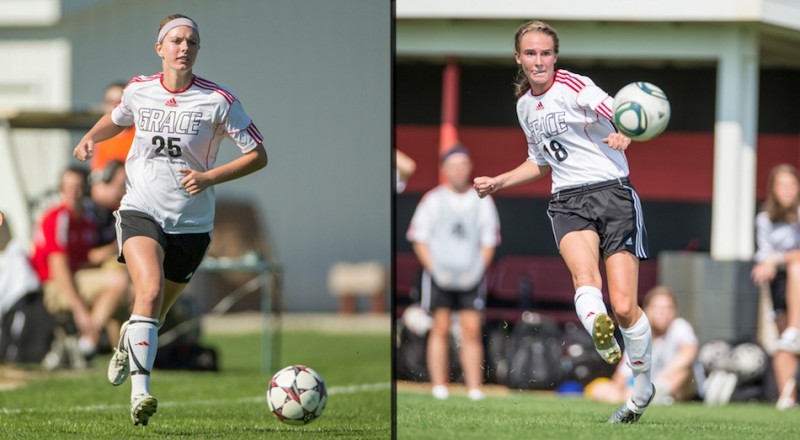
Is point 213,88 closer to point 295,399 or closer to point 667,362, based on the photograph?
point 295,399

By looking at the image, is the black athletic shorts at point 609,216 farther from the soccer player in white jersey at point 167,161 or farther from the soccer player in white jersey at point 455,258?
the soccer player in white jersey at point 455,258

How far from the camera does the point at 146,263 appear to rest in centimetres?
720

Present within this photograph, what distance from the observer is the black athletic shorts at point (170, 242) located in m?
7.35

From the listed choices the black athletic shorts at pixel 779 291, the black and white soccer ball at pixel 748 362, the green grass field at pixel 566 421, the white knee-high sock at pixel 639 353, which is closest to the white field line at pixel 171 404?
the green grass field at pixel 566 421

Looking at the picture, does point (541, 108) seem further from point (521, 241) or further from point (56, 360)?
point (521, 241)

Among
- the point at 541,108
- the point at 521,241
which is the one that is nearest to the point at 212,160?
the point at 541,108

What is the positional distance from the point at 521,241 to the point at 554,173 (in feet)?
Answer: 36.0

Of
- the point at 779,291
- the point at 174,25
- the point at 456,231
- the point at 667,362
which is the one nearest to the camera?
the point at 174,25

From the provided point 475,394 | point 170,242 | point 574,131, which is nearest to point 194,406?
point 170,242

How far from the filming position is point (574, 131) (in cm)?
737

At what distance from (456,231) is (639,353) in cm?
549

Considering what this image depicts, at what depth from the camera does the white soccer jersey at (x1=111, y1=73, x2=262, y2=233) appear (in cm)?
732

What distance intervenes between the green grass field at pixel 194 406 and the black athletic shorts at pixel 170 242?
847 millimetres

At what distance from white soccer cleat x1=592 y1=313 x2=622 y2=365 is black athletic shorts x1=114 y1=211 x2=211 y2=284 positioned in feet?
7.14
